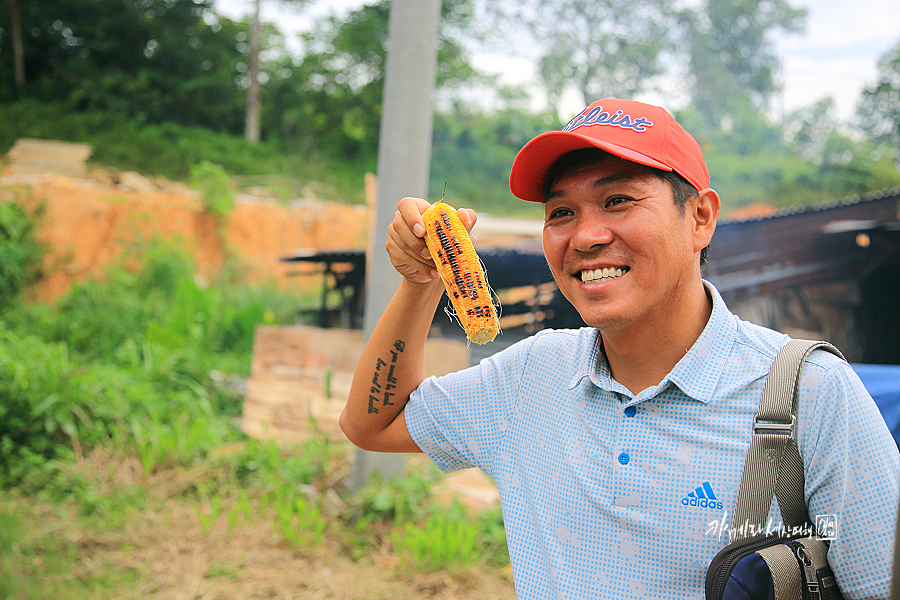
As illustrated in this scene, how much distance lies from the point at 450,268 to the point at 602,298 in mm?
376

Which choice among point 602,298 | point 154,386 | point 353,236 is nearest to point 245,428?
point 154,386

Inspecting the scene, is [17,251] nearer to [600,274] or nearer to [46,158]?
[46,158]

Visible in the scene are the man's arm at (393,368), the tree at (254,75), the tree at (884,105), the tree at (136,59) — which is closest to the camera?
the man's arm at (393,368)

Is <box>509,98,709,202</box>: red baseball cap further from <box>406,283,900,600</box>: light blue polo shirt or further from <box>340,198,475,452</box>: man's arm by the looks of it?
<box>340,198,475,452</box>: man's arm

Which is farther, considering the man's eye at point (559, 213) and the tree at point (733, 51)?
the tree at point (733, 51)

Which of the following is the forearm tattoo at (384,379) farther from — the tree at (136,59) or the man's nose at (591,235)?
the tree at (136,59)

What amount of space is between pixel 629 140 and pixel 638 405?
58 centimetres

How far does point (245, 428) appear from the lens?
311 inches

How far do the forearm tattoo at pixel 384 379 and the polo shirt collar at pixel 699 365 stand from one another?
503 mm

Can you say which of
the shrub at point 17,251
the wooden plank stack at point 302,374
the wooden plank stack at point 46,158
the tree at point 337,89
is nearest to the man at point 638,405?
the wooden plank stack at point 302,374

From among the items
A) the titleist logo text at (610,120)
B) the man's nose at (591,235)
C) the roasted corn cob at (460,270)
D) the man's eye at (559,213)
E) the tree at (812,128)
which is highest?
the tree at (812,128)

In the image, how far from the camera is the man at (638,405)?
125 cm

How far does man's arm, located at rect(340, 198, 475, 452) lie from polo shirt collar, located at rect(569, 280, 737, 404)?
0.46 metres

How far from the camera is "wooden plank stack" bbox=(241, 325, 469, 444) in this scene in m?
7.40
